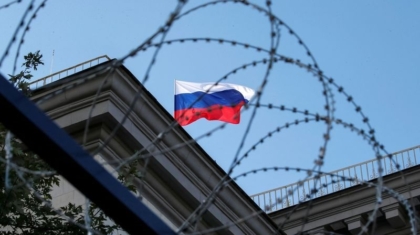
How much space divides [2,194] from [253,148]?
5.55 meters

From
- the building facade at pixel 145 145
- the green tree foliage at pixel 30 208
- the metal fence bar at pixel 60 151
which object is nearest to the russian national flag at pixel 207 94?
the building facade at pixel 145 145

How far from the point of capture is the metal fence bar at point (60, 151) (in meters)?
5.29

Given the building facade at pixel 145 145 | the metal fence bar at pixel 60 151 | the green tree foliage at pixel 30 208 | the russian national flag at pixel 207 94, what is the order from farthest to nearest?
1. the russian national flag at pixel 207 94
2. the building facade at pixel 145 145
3. the green tree foliage at pixel 30 208
4. the metal fence bar at pixel 60 151

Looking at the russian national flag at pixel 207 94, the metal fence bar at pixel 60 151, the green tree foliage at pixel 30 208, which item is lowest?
the metal fence bar at pixel 60 151

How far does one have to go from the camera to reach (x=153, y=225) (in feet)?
18.4

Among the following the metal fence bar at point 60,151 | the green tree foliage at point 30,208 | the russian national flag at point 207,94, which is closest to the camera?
the metal fence bar at point 60,151

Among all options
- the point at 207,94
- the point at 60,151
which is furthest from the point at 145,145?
the point at 60,151

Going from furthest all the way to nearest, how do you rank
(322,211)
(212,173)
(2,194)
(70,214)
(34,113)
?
(322,211) < (212,173) < (70,214) < (2,194) < (34,113)

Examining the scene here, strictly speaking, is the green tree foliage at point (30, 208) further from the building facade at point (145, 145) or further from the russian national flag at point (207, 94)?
the russian national flag at point (207, 94)

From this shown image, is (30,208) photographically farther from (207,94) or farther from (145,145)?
(207,94)

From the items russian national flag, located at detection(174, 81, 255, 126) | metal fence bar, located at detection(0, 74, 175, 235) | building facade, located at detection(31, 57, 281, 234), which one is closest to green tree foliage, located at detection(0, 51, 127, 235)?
building facade, located at detection(31, 57, 281, 234)

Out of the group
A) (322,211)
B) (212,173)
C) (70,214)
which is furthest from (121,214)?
(322,211)

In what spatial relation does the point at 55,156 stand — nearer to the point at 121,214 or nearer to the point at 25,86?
the point at 121,214

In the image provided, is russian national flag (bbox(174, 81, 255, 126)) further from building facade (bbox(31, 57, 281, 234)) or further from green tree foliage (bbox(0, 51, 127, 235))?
green tree foliage (bbox(0, 51, 127, 235))
